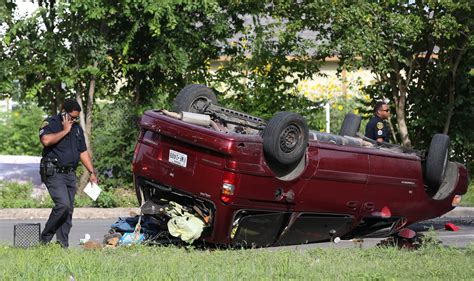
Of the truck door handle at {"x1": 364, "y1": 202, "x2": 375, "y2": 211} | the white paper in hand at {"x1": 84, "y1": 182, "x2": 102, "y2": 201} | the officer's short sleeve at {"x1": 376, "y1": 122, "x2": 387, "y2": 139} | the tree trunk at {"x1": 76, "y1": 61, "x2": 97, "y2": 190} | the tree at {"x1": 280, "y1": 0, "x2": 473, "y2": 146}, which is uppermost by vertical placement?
the tree at {"x1": 280, "y1": 0, "x2": 473, "y2": 146}

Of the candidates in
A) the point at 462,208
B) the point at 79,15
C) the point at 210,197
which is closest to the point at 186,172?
the point at 210,197

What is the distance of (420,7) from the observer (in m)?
20.4

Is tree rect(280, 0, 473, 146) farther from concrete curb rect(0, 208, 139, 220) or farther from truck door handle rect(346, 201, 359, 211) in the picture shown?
truck door handle rect(346, 201, 359, 211)

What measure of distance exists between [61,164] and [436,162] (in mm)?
4925

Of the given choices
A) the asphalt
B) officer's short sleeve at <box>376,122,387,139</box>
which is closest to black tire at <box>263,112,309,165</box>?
officer's short sleeve at <box>376,122,387,139</box>

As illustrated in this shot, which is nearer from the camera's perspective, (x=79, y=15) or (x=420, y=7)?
(x=79, y=15)

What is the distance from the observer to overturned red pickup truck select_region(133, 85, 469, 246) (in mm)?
10750

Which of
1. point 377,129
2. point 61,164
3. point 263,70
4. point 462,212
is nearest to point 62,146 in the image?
point 61,164

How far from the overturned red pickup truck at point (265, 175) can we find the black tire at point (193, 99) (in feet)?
0.04

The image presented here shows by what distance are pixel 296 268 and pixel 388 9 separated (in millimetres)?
12337

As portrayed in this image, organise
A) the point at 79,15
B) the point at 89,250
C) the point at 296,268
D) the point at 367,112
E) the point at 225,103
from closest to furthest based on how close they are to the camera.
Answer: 1. the point at 296,268
2. the point at 89,250
3. the point at 79,15
4. the point at 225,103
5. the point at 367,112

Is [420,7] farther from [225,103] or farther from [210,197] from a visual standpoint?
[210,197]

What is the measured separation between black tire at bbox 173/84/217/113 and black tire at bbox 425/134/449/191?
3044 mm

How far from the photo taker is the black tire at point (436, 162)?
13.1 m
